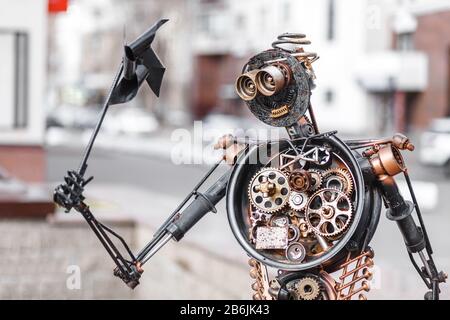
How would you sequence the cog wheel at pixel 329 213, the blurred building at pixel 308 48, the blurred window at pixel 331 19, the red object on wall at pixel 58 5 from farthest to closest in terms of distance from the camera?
the blurred window at pixel 331 19 < the blurred building at pixel 308 48 < the red object on wall at pixel 58 5 < the cog wheel at pixel 329 213

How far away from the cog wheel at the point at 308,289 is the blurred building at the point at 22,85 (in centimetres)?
820

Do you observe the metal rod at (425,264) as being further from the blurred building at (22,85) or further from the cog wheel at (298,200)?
the blurred building at (22,85)

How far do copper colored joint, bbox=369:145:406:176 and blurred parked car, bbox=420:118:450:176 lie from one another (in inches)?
553

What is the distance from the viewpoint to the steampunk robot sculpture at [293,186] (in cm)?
200

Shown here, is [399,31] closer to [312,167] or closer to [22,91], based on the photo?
[22,91]

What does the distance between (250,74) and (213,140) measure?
0.38 metres

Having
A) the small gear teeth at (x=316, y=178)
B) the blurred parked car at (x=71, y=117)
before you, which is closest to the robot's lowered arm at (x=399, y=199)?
the small gear teeth at (x=316, y=178)

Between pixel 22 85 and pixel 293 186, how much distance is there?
8.56 metres

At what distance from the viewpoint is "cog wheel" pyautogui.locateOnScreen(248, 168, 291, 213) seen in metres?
2.03

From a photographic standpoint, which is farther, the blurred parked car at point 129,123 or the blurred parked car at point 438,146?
the blurred parked car at point 129,123

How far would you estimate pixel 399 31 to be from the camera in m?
16.2

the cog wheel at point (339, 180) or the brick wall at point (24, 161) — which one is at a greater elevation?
the cog wheel at point (339, 180)

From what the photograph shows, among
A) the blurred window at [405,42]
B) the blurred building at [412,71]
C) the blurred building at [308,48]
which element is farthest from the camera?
the blurred window at [405,42]

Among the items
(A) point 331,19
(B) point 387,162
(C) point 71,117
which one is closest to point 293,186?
(B) point 387,162
